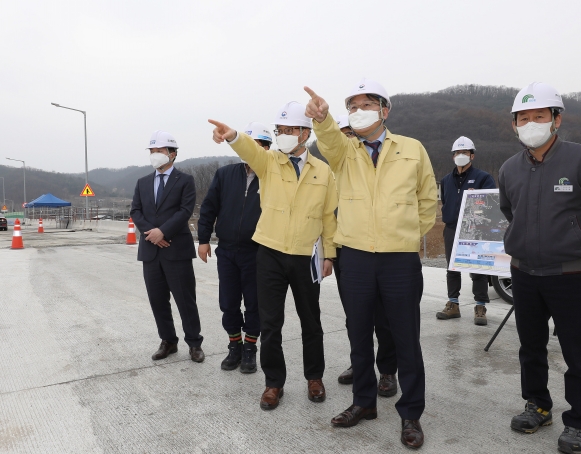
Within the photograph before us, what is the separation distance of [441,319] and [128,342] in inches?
149

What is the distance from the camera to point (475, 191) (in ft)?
18.5

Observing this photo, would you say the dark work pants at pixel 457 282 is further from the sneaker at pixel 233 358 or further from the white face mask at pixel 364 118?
the white face mask at pixel 364 118

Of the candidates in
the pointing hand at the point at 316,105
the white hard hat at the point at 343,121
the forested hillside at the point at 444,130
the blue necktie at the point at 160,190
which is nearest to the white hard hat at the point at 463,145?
the white hard hat at the point at 343,121

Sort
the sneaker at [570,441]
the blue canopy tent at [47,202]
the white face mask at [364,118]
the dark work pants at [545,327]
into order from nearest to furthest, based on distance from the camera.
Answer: the sneaker at [570,441], the dark work pants at [545,327], the white face mask at [364,118], the blue canopy tent at [47,202]

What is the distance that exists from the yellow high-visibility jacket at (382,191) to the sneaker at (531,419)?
1305mm

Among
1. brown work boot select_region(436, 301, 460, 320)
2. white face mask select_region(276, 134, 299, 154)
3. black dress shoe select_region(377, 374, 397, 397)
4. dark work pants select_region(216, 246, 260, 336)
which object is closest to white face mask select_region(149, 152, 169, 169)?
dark work pants select_region(216, 246, 260, 336)

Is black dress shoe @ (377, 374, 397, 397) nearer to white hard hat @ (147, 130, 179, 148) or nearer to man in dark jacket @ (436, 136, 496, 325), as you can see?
man in dark jacket @ (436, 136, 496, 325)

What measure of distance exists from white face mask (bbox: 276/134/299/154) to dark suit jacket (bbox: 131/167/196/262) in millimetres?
1374

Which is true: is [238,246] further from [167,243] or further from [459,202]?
[459,202]

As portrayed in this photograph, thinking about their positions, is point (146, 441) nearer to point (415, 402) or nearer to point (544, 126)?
point (415, 402)

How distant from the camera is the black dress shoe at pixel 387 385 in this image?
370 cm

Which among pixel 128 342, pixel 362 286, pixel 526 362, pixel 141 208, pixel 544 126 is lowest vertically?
pixel 128 342

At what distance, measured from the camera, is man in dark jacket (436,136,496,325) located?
19.0 feet

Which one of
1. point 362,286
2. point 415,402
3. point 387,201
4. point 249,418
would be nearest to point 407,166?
point 387,201
